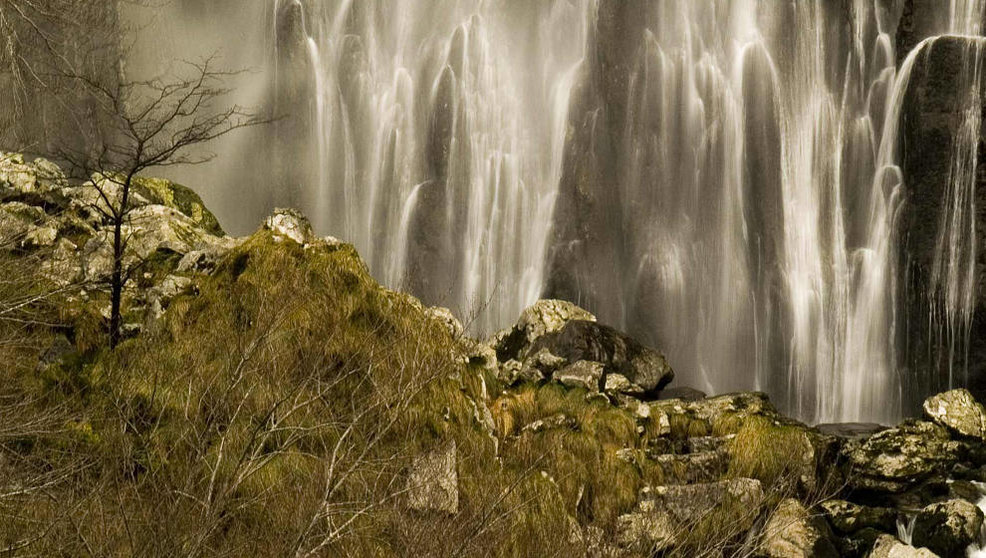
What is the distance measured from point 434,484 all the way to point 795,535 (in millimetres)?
7149

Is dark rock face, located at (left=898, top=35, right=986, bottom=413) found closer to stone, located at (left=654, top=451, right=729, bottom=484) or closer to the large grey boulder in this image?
stone, located at (left=654, top=451, right=729, bottom=484)

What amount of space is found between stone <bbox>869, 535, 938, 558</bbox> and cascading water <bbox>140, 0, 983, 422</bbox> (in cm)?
1077

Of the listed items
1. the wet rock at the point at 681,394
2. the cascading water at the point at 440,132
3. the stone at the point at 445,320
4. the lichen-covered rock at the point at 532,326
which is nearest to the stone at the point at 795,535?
the wet rock at the point at 681,394

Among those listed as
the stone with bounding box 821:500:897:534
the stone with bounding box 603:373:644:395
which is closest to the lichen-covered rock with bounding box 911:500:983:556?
the stone with bounding box 821:500:897:534

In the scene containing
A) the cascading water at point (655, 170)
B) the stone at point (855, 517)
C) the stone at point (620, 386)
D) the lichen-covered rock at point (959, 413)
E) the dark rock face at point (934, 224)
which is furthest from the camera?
the cascading water at point (655, 170)

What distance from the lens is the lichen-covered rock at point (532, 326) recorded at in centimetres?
2397

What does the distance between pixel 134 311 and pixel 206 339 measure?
10.4ft

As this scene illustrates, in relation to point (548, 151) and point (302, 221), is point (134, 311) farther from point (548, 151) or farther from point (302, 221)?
point (548, 151)

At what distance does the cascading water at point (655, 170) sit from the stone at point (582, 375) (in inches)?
340

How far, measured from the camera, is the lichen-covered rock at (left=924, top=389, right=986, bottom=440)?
21.9m

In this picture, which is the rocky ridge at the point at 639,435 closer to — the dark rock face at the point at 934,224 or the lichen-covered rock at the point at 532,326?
the lichen-covered rock at the point at 532,326

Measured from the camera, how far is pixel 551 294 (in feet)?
103

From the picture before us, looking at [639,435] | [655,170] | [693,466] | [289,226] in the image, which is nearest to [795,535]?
[693,466]

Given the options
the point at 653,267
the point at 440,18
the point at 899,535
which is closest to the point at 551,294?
the point at 653,267
